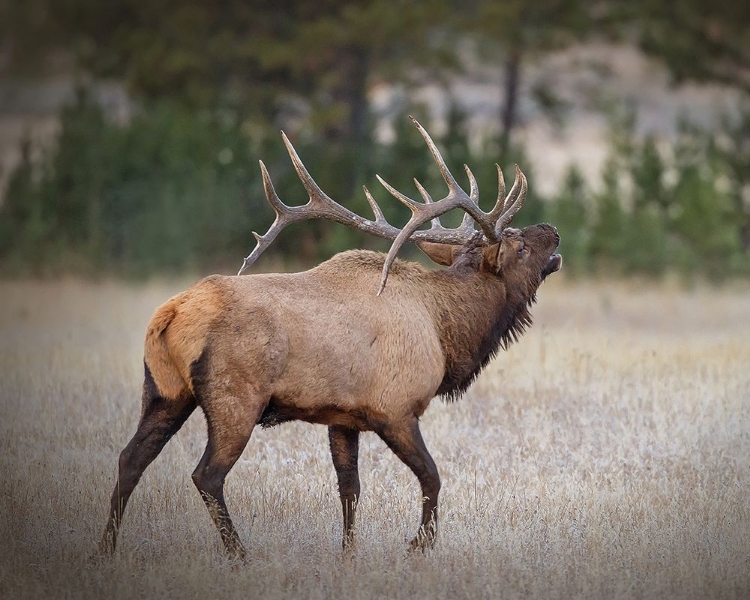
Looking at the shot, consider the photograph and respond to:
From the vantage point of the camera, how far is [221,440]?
6.30 meters

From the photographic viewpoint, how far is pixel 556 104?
2550 cm

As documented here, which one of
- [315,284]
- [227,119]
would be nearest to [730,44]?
[227,119]

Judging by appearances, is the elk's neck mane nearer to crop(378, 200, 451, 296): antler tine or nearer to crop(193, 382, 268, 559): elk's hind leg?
crop(378, 200, 451, 296): antler tine

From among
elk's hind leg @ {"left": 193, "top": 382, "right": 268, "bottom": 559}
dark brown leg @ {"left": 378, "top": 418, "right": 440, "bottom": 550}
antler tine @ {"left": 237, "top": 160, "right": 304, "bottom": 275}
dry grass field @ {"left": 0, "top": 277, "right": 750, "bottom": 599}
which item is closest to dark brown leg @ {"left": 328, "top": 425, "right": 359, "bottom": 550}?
dry grass field @ {"left": 0, "top": 277, "right": 750, "bottom": 599}

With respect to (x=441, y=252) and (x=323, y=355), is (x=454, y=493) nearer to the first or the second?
(x=441, y=252)

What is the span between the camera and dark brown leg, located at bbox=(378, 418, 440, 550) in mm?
6602

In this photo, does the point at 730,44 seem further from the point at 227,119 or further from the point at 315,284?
the point at 315,284

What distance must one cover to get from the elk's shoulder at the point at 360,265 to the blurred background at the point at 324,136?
1344 cm

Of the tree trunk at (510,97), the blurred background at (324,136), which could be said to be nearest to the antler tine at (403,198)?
the blurred background at (324,136)

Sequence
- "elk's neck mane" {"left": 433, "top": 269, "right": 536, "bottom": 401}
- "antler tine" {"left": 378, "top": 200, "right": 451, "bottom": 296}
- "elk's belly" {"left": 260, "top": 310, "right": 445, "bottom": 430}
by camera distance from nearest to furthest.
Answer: "elk's belly" {"left": 260, "top": 310, "right": 445, "bottom": 430} < "antler tine" {"left": 378, "top": 200, "right": 451, "bottom": 296} < "elk's neck mane" {"left": 433, "top": 269, "right": 536, "bottom": 401}

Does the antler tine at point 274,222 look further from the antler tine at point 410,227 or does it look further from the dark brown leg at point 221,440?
the dark brown leg at point 221,440

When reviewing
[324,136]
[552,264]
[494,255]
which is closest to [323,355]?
[494,255]

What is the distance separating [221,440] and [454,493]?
7.12 ft

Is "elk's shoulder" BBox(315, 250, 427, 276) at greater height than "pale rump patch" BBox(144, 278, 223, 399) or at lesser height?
greater
